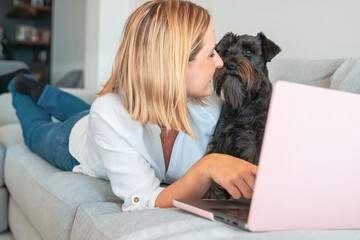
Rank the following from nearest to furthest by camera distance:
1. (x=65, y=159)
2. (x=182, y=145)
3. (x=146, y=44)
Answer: (x=146, y=44) < (x=182, y=145) < (x=65, y=159)

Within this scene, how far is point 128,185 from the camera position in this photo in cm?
102

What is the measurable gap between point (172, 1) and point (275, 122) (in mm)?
629

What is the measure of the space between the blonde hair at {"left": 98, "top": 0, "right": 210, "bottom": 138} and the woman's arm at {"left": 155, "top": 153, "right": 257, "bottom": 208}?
16cm

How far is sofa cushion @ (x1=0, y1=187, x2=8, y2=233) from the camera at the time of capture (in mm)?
1933

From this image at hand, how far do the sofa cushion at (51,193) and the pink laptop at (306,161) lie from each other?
24.1 inches

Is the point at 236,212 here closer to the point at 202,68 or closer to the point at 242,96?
the point at 202,68

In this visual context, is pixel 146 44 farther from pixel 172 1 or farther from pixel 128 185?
pixel 128 185

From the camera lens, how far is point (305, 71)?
1.53 m

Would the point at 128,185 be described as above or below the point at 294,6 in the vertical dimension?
below

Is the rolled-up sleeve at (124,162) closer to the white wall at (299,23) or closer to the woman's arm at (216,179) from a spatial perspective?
the woman's arm at (216,179)

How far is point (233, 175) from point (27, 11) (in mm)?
6181

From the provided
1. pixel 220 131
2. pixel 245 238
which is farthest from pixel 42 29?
pixel 245 238

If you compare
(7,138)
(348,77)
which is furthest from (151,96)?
(7,138)

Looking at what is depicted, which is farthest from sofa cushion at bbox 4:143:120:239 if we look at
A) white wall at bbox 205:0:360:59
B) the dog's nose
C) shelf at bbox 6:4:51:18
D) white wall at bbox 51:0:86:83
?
shelf at bbox 6:4:51:18
